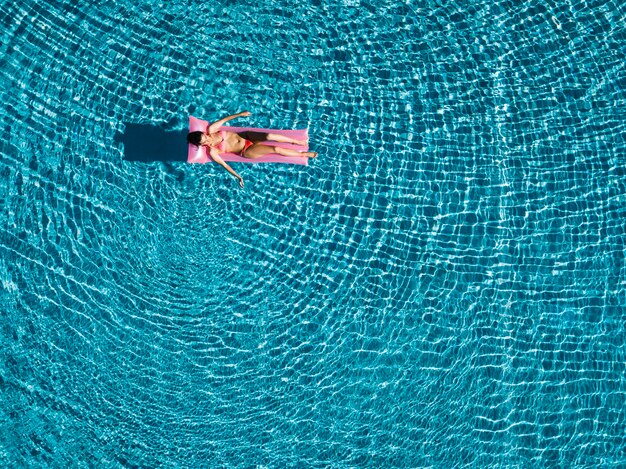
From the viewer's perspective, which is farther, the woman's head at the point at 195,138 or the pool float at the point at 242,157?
the pool float at the point at 242,157

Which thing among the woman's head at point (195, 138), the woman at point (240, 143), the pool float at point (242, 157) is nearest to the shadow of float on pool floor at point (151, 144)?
the pool float at point (242, 157)

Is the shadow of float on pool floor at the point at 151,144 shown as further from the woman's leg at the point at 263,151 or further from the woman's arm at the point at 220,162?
the woman's leg at the point at 263,151

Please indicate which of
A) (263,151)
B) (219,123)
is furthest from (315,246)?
(219,123)

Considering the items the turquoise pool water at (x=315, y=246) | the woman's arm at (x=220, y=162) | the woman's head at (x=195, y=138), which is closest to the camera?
the woman's head at (x=195, y=138)

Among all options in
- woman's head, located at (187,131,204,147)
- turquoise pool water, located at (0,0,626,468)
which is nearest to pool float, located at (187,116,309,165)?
turquoise pool water, located at (0,0,626,468)

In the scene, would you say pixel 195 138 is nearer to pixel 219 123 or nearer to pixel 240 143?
pixel 219 123

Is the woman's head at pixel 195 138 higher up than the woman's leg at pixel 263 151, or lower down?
Result: higher up
